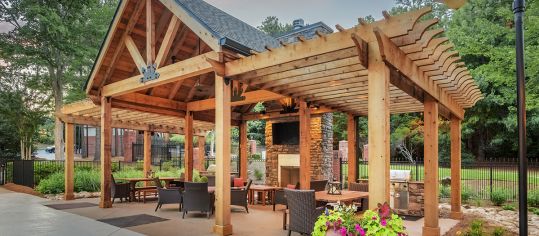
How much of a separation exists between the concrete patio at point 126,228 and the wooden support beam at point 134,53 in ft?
10.9

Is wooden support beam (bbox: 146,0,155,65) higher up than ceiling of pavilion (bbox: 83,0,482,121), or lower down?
higher up

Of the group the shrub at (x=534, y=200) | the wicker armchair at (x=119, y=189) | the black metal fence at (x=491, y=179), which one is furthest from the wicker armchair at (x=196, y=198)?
the shrub at (x=534, y=200)

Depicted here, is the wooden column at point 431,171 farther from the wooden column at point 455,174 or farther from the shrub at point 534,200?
the shrub at point 534,200

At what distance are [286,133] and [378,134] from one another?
26.8 ft

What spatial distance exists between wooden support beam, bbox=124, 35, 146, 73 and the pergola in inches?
1.0

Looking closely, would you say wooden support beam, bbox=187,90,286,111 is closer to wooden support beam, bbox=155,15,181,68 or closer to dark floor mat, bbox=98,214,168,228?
wooden support beam, bbox=155,15,181,68

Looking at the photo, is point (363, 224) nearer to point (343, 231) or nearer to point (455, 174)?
point (343, 231)

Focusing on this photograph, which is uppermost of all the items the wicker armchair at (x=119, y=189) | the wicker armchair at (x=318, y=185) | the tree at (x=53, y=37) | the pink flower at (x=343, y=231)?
the tree at (x=53, y=37)

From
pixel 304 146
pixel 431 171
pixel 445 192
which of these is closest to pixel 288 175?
pixel 304 146

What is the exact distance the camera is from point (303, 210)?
18.4 feet

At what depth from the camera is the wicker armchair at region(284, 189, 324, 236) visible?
5.50 meters

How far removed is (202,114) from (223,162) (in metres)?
5.83

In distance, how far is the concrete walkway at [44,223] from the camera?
633cm

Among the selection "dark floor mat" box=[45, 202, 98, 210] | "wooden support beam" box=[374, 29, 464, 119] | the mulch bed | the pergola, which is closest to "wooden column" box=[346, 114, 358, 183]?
the pergola
